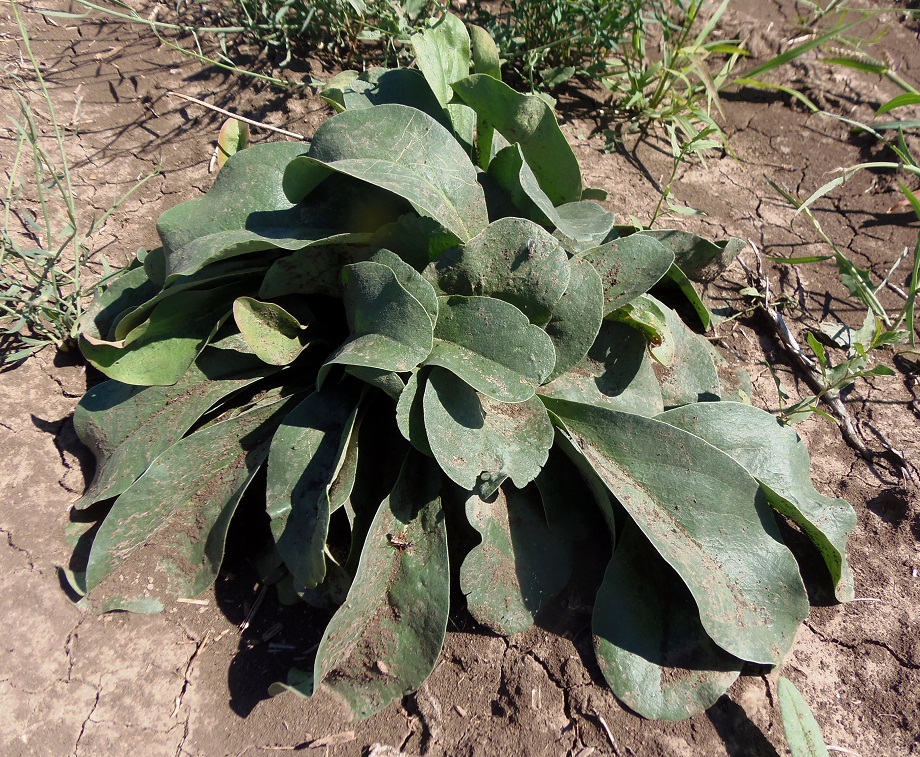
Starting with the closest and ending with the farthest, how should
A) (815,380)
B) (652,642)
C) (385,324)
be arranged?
(385,324)
(652,642)
(815,380)

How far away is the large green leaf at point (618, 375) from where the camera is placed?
→ 5.57 ft

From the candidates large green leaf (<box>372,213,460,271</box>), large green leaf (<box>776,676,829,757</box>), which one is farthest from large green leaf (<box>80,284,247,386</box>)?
large green leaf (<box>776,676,829,757</box>)

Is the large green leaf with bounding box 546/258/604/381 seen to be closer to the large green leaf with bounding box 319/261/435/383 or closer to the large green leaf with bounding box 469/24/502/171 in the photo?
the large green leaf with bounding box 319/261/435/383

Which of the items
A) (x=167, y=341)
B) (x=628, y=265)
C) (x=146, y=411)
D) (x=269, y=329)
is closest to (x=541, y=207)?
(x=628, y=265)

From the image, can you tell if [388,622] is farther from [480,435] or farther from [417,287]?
[417,287]

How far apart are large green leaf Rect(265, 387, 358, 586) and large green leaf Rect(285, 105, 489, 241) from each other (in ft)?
1.63

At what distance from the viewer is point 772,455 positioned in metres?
1.66

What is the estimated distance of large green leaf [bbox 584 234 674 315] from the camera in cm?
163

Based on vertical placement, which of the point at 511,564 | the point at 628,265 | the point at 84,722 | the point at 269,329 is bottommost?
the point at 84,722

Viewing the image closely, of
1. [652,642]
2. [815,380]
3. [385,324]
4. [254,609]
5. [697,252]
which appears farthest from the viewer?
[815,380]

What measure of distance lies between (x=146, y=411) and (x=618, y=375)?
45.4 inches

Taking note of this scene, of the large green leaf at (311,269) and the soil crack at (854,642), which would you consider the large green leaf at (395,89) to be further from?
the soil crack at (854,642)

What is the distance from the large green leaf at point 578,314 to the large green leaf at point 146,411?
0.73 meters

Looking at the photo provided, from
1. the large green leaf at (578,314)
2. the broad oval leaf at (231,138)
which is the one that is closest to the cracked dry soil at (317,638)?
the broad oval leaf at (231,138)
